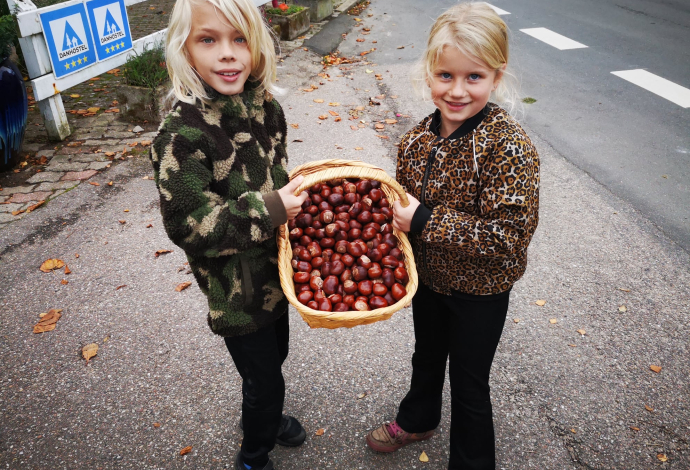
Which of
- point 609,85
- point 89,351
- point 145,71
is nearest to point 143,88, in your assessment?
point 145,71

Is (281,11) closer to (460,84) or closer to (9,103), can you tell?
(9,103)

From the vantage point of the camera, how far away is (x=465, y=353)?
6.54ft

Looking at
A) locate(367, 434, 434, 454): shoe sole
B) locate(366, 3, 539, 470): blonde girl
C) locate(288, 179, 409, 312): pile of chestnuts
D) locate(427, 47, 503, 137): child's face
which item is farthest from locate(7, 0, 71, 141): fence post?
locate(367, 434, 434, 454): shoe sole

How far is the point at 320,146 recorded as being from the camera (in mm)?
5504

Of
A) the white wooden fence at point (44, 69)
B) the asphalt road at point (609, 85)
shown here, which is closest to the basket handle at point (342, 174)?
the asphalt road at point (609, 85)

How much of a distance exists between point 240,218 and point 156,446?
1523 millimetres

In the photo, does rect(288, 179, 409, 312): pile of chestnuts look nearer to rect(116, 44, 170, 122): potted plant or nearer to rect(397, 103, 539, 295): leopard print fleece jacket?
rect(397, 103, 539, 295): leopard print fleece jacket

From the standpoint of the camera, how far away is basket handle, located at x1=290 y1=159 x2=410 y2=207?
1898 mm

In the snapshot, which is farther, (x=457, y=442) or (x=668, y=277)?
(x=668, y=277)

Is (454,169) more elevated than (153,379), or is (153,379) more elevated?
(454,169)

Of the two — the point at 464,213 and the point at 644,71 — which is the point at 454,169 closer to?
the point at 464,213

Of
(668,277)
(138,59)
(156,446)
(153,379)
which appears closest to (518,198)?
(156,446)

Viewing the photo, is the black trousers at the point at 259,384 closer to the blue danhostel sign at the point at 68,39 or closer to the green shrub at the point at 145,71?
the blue danhostel sign at the point at 68,39

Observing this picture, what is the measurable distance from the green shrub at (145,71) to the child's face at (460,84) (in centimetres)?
492
